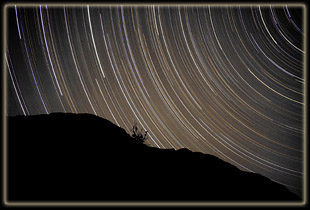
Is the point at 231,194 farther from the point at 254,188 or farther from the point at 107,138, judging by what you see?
the point at 107,138

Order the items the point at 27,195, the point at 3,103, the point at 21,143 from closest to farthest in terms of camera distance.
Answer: the point at 27,195 → the point at 3,103 → the point at 21,143

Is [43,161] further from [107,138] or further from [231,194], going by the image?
[231,194]

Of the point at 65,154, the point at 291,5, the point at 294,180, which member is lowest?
the point at 294,180

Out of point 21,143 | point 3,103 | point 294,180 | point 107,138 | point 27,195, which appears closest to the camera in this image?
point 27,195

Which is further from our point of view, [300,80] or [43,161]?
[300,80]

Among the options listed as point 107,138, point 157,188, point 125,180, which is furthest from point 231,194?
point 107,138

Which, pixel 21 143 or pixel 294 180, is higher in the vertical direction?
pixel 21 143

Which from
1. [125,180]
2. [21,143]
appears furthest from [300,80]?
[21,143]
